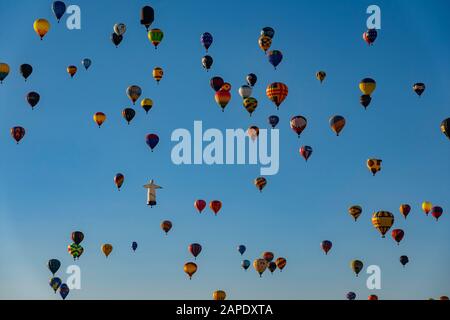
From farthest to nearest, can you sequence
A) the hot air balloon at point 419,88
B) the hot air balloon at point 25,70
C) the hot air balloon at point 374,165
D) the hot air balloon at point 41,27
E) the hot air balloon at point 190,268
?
the hot air balloon at point 190,268
the hot air balloon at point 419,88
the hot air balloon at point 374,165
the hot air balloon at point 41,27
the hot air balloon at point 25,70

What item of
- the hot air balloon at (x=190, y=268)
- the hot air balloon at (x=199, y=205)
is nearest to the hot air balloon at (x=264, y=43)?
the hot air balloon at (x=199, y=205)

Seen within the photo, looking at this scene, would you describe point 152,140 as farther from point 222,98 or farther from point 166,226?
point 166,226

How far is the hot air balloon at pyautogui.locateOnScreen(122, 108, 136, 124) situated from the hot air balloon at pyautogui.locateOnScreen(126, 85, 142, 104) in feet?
2.10

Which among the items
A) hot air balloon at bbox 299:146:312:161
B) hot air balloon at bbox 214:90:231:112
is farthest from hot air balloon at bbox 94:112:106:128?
hot air balloon at bbox 299:146:312:161

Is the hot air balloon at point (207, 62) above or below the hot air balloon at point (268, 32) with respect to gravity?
below

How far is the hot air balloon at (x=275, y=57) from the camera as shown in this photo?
2623 inches

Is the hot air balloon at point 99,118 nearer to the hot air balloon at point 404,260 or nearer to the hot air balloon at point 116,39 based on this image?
the hot air balloon at point 116,39

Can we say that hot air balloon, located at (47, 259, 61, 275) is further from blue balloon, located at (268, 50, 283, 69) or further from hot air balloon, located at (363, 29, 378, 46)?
hot air balloon, located at (363, 29, 378, 46)

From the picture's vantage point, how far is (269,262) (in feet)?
249

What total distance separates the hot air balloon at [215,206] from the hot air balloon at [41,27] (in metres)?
15.2

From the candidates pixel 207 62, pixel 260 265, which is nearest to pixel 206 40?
pixel 207 62

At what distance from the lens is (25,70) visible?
67.1 m
